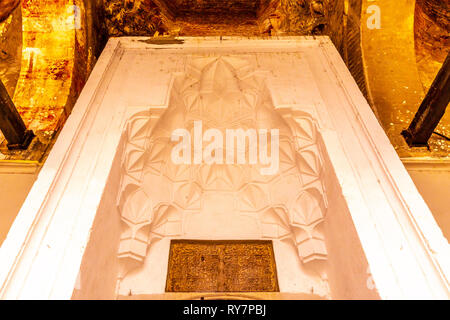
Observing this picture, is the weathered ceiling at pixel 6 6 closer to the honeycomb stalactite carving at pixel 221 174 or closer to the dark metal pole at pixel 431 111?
the honeycomb stalactite carving at pixel 221 174

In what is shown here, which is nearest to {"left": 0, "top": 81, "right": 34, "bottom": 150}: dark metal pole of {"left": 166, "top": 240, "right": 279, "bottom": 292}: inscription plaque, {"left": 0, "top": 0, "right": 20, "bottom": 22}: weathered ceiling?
{"left": 0, "top": 0, "right": 20, "bottom": 22}: weathered ceiling

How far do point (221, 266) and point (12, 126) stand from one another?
228cm

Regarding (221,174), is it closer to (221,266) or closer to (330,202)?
(221,266)

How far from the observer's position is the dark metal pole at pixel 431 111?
2.59 meters

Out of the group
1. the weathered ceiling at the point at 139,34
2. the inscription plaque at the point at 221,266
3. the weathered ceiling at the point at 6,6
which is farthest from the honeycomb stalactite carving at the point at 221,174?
the weathered ceiling at the point at 6,6

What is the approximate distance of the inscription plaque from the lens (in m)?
2.53

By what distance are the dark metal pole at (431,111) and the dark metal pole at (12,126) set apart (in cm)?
371

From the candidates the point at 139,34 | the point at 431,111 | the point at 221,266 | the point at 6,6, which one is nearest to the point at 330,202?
the point at 221,266

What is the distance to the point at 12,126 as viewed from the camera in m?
2.78

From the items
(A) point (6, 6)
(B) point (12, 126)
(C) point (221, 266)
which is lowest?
(C) point (221, 266)

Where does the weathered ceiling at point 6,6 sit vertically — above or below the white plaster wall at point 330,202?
above
